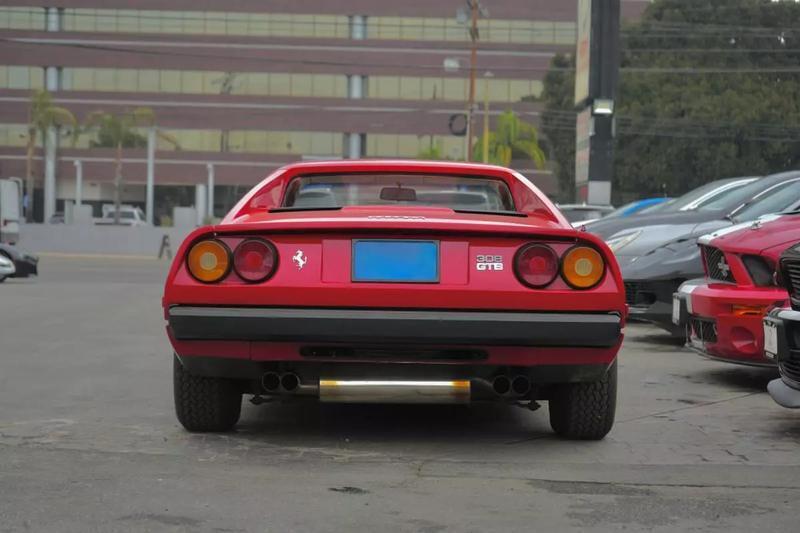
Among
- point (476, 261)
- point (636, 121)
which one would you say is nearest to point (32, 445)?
point (476, 261)

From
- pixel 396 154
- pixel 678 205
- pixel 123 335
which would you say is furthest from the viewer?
pixel 396 154

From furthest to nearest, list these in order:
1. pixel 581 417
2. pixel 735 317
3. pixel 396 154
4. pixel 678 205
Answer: pixel 396 154, pixel 678 205, pixel 735 317, pixel 581 417

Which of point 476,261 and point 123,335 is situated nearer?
point 476,261

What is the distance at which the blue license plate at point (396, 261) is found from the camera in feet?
17.2

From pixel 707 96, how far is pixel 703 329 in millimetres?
54798

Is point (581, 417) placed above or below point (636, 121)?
below

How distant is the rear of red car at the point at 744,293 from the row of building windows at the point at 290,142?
7408 centimetres

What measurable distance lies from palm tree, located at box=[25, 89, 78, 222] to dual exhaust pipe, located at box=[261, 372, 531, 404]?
239ft

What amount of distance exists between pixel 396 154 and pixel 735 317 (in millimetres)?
74041

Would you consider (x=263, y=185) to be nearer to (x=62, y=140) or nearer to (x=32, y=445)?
(x=32, y=445)

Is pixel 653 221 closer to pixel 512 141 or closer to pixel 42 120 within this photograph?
pixel 512 141

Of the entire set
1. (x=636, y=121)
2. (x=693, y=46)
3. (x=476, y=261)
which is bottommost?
(x=476, y=261)

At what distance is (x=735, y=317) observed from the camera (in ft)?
23.5

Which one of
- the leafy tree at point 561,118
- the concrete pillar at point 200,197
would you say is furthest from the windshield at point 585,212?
the concrete pillar at point 200,197
